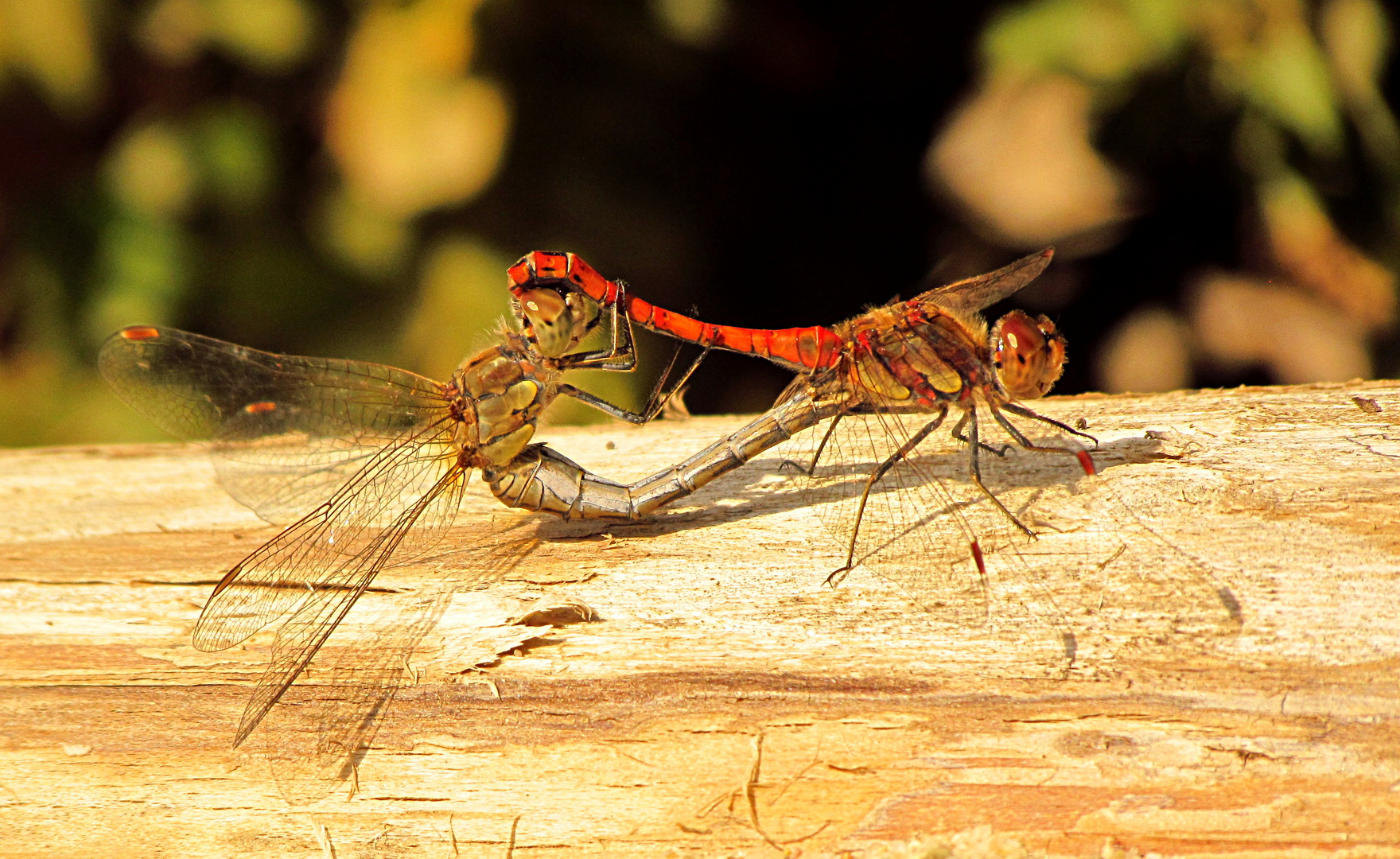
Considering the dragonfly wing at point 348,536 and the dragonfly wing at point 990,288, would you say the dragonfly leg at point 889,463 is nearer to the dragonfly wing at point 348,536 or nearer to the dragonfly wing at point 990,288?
the dragonfly wing at point 990,288

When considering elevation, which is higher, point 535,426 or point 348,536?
point 535,426

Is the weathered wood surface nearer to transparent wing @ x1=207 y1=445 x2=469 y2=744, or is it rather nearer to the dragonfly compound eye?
transparent wing @ x1=207 y1=445 x2=469 y2=744

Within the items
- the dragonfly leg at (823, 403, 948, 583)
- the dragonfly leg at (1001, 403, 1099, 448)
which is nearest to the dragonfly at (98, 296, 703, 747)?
the dragonfly leg at (823, 403, 948, 583)

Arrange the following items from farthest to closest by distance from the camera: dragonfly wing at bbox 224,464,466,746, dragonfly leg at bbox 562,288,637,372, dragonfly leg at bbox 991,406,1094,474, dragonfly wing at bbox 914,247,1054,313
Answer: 1. dragonfly wing at bbox 914,247,1054,313
2. dragonfly leg at bbox 562,288,637,372
3. dragonfly leg at bbox 991,406,1094,474
4. dragonfly wing at bbox 224,464,466,746

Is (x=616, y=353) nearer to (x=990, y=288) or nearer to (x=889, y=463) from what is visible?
(x=889, y=463)

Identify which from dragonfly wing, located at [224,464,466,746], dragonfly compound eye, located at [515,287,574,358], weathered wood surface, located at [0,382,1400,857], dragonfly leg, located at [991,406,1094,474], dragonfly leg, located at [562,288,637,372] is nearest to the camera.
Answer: weathered wood surface, located at [0,382,1400,857]

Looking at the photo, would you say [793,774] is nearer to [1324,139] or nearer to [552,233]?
[552,233]

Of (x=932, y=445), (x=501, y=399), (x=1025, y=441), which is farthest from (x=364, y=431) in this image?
(x=1025, y=441)
